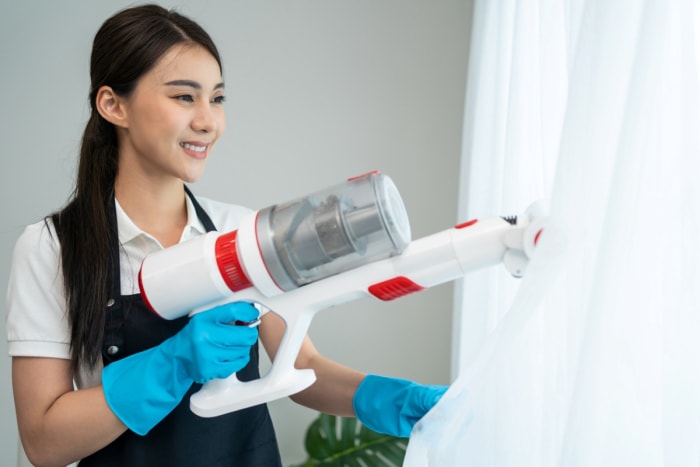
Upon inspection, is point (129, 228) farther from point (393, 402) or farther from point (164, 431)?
point (393, 402)

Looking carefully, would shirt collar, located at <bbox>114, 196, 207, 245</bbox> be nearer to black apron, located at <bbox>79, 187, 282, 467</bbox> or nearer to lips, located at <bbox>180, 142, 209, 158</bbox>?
black apron, located at <bbox>79, 187, 282, 467</bbox>

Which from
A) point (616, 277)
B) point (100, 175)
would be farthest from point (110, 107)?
point (616, 277)

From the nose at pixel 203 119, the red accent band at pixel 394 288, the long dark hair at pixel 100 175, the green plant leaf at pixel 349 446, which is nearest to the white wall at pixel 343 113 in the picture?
the green plant leaf at pixel 349 446

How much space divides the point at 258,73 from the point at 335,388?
1250mm

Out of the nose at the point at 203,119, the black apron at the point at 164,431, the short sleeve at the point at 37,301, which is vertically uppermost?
the nose at the point at 203,119

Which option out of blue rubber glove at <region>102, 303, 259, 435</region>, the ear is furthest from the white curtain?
the ear

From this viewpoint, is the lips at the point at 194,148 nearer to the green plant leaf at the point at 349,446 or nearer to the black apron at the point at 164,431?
the black apron at the point at 164,431

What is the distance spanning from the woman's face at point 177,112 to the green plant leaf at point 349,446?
1.11 metres

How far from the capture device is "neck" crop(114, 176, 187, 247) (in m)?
1.26

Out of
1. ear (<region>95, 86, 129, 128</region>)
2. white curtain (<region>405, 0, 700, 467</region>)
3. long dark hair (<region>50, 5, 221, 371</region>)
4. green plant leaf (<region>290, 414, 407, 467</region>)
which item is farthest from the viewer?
green plant leaf (<region>290, 414, 407, 467</region>)

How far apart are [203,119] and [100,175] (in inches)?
9.7

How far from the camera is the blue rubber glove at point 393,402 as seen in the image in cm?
109

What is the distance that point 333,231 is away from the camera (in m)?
0.92

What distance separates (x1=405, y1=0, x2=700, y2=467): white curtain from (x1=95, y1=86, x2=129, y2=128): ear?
0.75 meters
